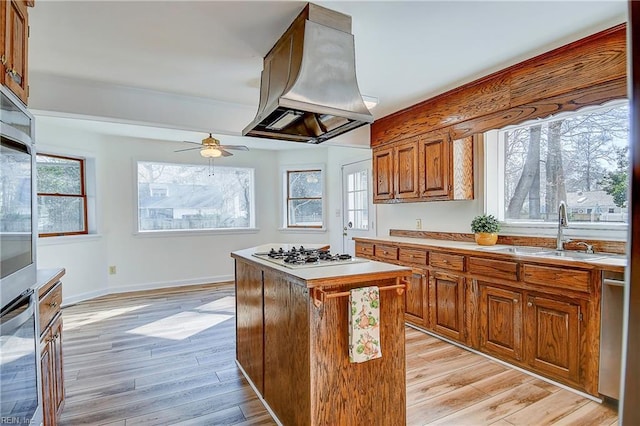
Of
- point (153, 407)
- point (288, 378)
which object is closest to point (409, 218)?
point (288, 378)

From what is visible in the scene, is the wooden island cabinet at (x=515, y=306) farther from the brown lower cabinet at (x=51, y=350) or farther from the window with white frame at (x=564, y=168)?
the brown lower cabinet at (x=51, y=350)

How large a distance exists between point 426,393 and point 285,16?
2.64 m

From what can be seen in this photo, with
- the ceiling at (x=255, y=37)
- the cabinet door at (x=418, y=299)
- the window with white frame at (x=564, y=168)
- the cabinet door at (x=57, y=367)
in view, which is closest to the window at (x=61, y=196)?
the ceiling at (x=255, y=37)

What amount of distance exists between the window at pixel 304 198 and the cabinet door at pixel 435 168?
2.69m

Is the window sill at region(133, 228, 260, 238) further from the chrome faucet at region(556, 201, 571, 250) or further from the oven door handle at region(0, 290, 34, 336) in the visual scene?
the chrome faucet at region(556, 201, 571, 250)

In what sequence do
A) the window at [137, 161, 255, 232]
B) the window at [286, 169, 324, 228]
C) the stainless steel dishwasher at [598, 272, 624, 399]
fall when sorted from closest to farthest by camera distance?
the stainless steel dishwasher at [598, 272, 624, 399]
the window at [137, 161, 255, 232]
the window at [286, 169, 324, 228]

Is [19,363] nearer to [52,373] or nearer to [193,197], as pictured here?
[52,373]

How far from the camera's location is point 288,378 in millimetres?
1873

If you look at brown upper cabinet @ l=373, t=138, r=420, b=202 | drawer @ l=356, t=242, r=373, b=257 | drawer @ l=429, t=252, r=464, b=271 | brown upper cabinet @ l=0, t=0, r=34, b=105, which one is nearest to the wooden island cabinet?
drawer @ l=429, t=252, r=464, b=271

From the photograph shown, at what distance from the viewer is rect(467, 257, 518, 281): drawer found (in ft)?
8.45

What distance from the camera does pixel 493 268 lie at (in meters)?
2.71

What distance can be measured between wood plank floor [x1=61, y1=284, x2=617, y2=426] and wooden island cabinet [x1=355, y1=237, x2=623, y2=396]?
0.15m

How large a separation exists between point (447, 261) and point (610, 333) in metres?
1.23

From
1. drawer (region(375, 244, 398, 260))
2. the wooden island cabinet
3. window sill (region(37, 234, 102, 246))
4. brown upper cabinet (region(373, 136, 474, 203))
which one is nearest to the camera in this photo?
the wooden island cabinet
